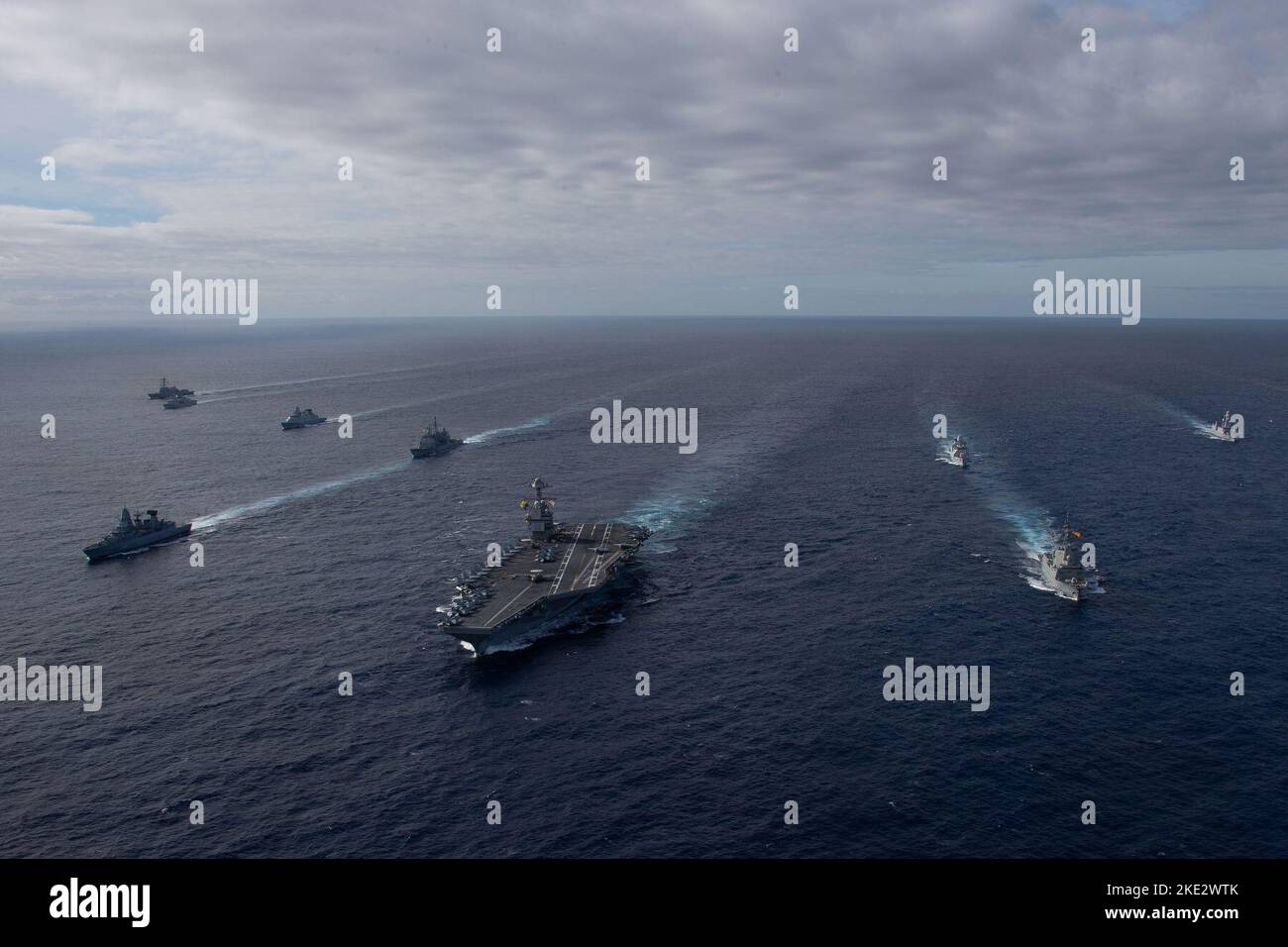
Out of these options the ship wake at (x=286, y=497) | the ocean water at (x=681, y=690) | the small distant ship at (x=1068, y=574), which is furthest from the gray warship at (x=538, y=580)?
the small distant ship at (x=1068, y=574)

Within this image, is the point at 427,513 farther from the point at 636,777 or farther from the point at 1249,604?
the point at 1249,604

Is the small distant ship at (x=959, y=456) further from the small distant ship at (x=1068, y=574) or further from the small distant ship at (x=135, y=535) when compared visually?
the small distant ship at (x=135, y=535)

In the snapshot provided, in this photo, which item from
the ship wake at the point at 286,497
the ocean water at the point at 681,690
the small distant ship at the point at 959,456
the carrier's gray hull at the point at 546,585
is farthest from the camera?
the small distant ship at the point at 959,456

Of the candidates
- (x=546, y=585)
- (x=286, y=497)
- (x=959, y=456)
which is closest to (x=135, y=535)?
(x=286, y=497)

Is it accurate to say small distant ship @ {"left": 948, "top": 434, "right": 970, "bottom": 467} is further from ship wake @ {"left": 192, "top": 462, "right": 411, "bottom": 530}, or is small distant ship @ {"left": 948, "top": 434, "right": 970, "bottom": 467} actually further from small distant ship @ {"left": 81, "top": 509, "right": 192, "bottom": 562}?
small distant ship @ {"left": 81, "top": 509, "right": 192, "bottom": 562}

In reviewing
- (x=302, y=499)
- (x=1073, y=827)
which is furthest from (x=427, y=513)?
(x=1073, y=827)

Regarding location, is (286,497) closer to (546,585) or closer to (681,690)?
(546,585)

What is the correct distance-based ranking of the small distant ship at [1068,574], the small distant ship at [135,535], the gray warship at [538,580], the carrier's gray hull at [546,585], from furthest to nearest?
the small distant ship at [135,535] → the small distant ship at [1068,574] → the gray warship at [538,580] → the carrier's gray hull at [546,585]
